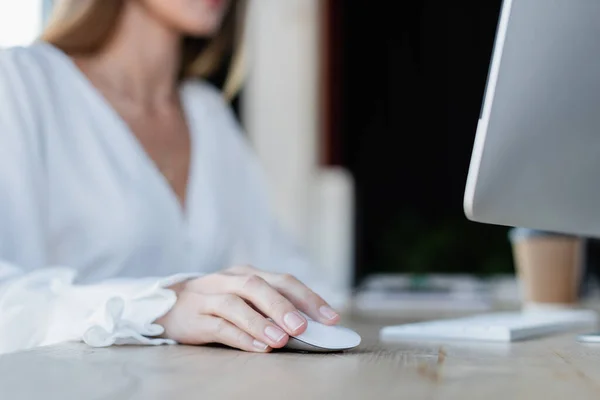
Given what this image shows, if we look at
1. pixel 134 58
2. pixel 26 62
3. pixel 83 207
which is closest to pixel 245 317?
pixel 83 207

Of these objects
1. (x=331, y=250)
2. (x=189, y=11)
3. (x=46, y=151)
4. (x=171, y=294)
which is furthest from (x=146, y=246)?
(x=331, y=250)

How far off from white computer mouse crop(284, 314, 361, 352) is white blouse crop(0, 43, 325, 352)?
215 mm

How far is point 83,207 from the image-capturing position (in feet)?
4.77

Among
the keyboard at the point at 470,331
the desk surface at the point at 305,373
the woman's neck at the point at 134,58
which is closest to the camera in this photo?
the desk surface at the point at 305,373

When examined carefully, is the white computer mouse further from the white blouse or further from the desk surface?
the white blouse

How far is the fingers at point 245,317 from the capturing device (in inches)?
28.2

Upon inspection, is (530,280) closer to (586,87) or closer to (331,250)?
(586,87)

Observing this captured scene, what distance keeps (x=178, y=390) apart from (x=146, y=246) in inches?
41.2

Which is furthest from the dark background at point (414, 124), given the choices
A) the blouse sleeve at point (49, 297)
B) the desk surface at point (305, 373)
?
the desk surface at point (305, 373)

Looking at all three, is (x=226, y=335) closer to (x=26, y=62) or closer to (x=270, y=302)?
(x=270, y=302)

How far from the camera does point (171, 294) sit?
831 millimetres

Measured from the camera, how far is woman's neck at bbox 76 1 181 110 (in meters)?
1.75

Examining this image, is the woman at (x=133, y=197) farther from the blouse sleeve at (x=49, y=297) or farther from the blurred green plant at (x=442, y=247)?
the blurred green plant at (x=442, y=247)

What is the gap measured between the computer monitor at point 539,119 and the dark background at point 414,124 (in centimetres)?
333
